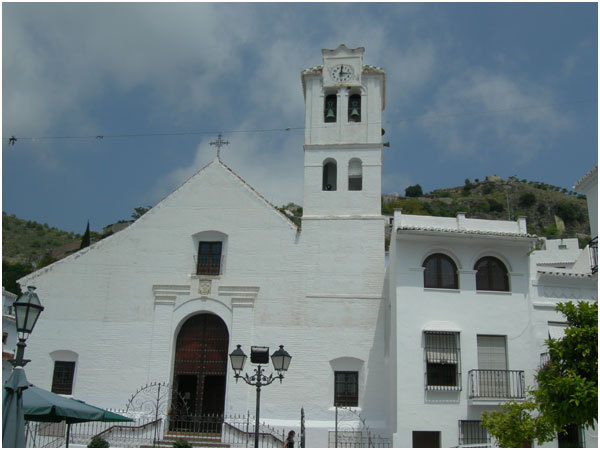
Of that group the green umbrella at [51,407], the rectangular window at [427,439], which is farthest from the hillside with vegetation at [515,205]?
Result: the green umbrella at [51,407]

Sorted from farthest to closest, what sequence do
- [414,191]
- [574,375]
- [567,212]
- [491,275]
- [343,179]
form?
[414,191]
[567,212]
[343,179]
[491,275]
[574,375]

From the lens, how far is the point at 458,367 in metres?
19.3

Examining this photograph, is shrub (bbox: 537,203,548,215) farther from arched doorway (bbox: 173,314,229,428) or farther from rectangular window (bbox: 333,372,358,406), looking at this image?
arched doorway (bbox: 173,314,229,428)

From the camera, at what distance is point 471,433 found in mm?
18688

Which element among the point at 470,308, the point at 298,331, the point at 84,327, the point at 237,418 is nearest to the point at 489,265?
the point at 470,308

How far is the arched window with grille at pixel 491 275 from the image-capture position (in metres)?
20.6

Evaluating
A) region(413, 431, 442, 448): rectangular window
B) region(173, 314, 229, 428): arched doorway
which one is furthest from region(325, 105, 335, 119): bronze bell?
region(413, 431, 442, 448): rectangular window

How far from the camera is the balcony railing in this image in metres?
18.9

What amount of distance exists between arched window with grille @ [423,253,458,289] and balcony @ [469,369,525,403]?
3049 mm

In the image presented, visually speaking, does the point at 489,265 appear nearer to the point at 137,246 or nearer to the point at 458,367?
the point at 458,367

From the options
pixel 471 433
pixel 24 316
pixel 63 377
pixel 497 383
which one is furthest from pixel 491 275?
pixel 63 377

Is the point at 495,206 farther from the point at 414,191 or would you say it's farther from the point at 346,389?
the point at 346,389

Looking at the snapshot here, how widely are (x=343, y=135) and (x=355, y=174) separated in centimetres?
170

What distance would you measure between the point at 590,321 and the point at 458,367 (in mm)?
6779
